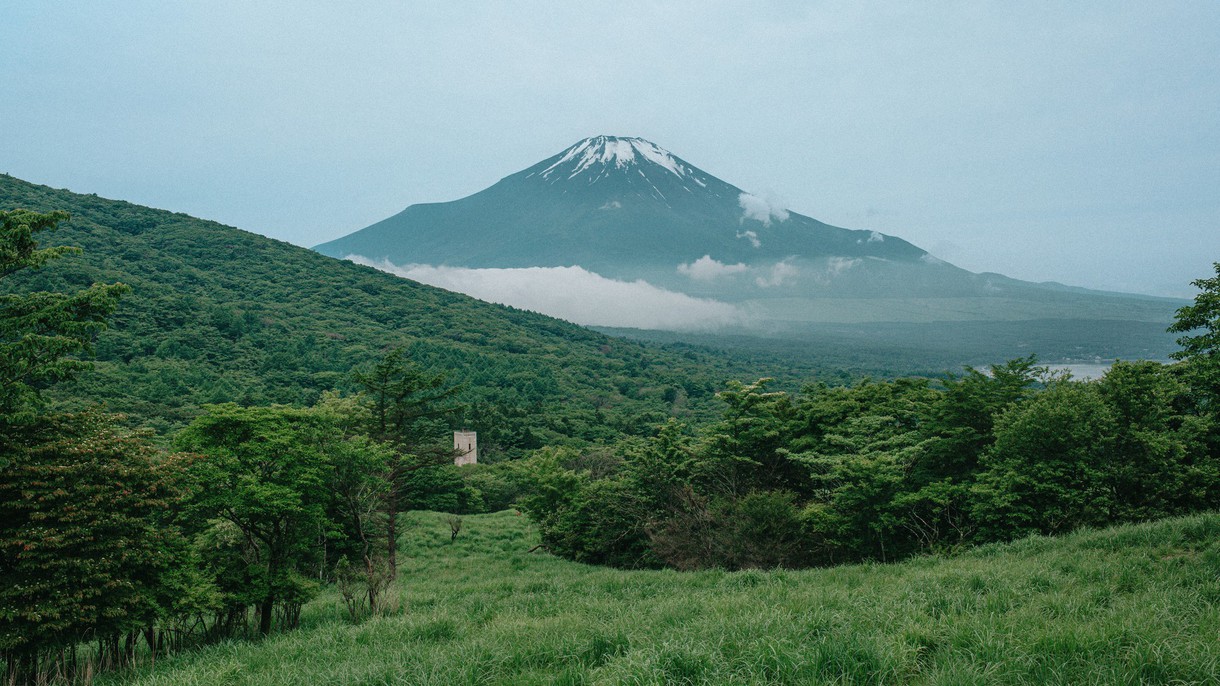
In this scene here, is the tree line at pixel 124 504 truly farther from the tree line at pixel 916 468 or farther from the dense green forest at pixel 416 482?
the tree line at pixel 916 468

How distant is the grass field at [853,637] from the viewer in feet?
11.6

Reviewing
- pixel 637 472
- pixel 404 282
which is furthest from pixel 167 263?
pixel 637 472

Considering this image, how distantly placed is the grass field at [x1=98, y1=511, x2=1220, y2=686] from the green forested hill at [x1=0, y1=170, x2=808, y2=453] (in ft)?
114

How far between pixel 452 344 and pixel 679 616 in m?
119

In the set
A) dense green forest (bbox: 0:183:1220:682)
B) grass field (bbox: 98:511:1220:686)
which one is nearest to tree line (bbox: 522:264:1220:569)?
dense green forest (bbox: 0:183:1220:682)

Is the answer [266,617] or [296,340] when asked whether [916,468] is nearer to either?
[266,617]

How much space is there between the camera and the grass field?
3.54 meters

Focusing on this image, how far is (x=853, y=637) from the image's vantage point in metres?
4.02

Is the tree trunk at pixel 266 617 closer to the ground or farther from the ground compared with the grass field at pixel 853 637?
closer to the ground

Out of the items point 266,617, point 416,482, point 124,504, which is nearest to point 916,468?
point 266,617

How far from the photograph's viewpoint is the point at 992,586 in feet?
20.5

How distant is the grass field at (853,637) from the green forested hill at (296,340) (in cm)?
3479

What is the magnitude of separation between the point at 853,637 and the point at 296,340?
103 m

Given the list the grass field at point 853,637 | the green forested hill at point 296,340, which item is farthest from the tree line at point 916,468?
the green forested hill at point 296,340
